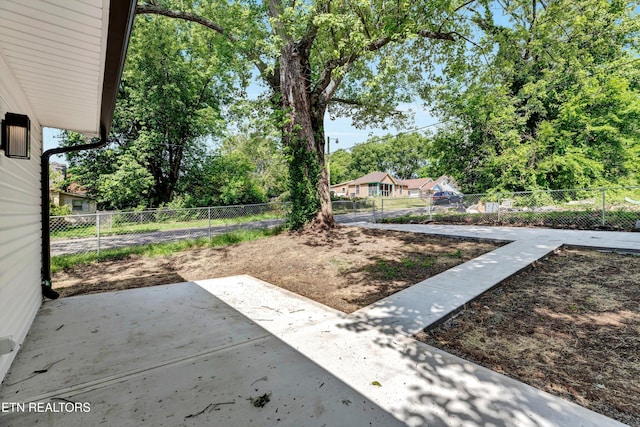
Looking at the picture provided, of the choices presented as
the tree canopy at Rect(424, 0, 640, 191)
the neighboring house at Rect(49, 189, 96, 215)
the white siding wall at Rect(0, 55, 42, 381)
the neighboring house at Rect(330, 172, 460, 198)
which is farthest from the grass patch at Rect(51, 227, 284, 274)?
the neighboring house at Rect(330, 172, 460, 198)

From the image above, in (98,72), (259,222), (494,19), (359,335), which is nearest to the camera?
(98,72)

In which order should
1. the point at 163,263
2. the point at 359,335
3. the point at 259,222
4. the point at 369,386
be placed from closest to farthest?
the point at 369,386, the point at 359,335, the point at 163,263, the point at 259,222

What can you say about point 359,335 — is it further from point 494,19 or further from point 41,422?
point 494,19

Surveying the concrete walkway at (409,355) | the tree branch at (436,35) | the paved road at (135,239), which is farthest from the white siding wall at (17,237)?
the tree branch at (436,35)

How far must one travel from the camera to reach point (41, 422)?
165 centimetres

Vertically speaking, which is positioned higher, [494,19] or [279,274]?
[494,19]

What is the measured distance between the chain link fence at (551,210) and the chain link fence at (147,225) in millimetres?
6502

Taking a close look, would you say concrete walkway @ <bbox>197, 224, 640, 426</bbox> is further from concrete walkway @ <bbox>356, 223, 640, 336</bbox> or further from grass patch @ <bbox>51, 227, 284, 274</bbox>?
grass patch @ <bbox>51, 227, 284, 274</bbox>

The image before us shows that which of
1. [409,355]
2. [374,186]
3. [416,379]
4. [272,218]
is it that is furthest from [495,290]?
[374,186]

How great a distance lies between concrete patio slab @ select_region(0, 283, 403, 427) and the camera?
5.51 ft

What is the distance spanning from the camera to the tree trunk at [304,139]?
7.86m

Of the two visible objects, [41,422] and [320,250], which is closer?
[41,422]

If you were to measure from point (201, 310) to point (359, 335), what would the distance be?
196cm

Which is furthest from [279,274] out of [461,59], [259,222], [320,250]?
[461,59]
